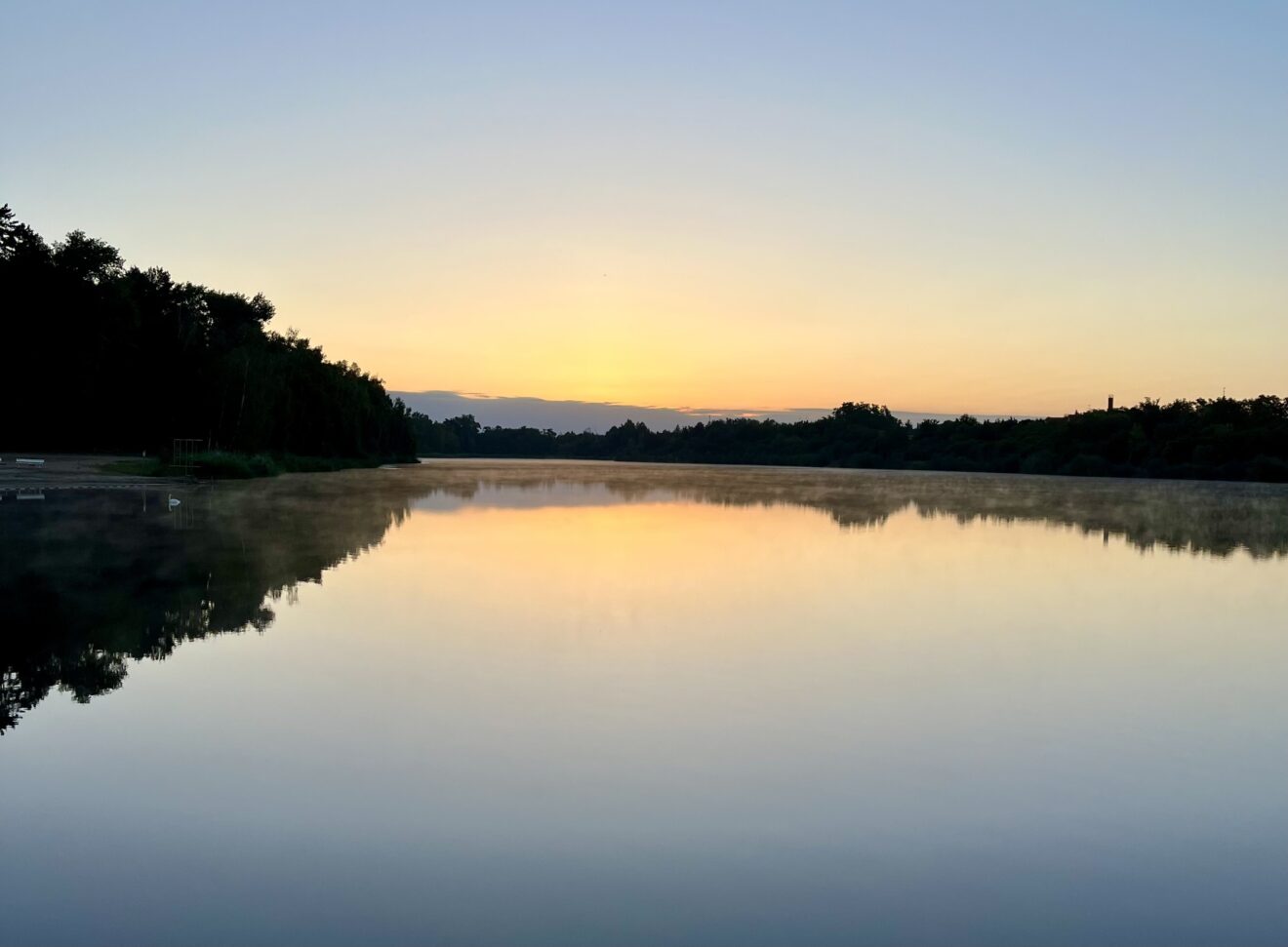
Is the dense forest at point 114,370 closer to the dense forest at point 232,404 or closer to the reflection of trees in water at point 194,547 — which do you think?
the dense forest at point 232,404

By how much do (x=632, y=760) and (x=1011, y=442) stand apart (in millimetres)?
95864

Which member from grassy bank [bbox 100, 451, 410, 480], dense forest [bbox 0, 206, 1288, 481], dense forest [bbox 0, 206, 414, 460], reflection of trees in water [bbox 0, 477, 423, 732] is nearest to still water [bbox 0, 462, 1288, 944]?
reflection of trees in water [bbox 0, 477, 423, 732]

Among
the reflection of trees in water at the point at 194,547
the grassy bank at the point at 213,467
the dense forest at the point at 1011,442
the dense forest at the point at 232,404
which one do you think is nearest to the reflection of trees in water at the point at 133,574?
the reflection of trees in water at the point at 194,547

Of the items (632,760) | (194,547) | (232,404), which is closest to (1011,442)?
(232,404)

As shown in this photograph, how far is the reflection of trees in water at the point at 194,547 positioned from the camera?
7.26 m

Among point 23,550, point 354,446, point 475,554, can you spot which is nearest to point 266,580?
point 475,554

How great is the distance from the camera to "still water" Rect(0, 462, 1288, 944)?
3309mm

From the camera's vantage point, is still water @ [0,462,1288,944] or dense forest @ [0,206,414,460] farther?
dense forest @ [0,206,414,460]

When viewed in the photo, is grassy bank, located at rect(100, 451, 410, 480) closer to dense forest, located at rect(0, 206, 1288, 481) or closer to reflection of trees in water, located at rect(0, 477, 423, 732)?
dense forest, located at rect(0, 206, 1288, 481)

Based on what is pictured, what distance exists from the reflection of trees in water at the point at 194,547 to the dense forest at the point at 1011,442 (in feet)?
149

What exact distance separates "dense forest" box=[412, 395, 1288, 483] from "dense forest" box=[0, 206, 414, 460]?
4907cm

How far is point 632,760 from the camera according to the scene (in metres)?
4.83

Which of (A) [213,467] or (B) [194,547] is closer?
(B) [194,547]

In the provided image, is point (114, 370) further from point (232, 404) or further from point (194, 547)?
point (194, 547)
